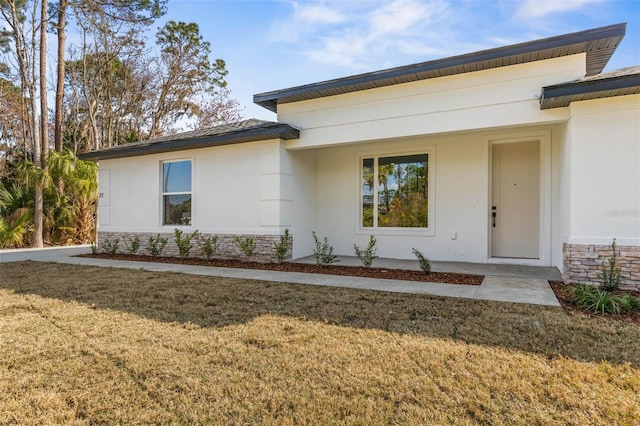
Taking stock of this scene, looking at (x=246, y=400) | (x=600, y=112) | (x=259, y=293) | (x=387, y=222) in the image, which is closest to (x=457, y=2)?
(x=600, y=112)

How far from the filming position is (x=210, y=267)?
7.85 meters

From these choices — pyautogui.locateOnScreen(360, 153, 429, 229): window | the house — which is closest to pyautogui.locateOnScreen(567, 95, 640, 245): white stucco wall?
the house

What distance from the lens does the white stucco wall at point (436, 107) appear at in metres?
6.29

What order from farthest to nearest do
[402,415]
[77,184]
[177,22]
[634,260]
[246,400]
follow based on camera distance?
[177,22] → [77,184] → [634,260] → [246,400] → [402,415]

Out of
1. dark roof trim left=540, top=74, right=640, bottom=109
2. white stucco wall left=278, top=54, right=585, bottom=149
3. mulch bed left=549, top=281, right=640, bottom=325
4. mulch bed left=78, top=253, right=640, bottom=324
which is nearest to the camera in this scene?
mulch bed left=549, top=281, right=640, bottom=325

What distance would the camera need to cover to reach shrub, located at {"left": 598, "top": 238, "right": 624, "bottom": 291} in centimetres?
529

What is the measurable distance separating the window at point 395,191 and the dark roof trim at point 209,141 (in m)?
2.32

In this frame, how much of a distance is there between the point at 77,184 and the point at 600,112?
1442cm

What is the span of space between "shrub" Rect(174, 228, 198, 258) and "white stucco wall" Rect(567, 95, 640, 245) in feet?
26.9

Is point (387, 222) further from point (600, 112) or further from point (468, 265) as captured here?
point (600, 112)

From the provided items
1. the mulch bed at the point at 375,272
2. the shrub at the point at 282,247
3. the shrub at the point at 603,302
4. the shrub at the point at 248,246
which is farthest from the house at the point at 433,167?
the shrub at the point at 603,302

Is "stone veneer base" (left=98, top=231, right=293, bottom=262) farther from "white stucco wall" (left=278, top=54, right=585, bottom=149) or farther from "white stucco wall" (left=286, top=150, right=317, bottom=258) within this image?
"white stucco wall" (left=278, top=54, right=585, bottom=149)

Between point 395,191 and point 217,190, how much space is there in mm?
4572

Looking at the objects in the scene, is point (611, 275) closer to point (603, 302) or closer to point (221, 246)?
point (603, 302)
